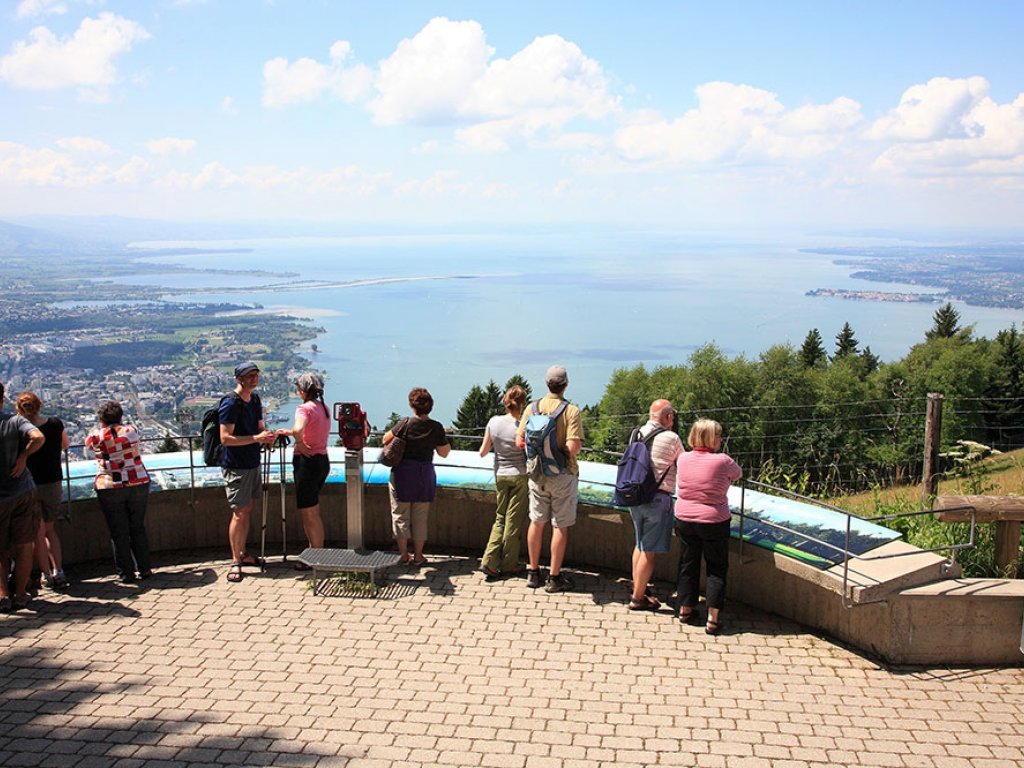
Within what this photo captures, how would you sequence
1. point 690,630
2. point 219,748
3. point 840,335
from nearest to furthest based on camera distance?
Result: point 219,748 → point 690,630 → point 840,335

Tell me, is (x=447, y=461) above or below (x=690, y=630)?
above

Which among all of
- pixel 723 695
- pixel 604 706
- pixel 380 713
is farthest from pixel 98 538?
pixel 723 695

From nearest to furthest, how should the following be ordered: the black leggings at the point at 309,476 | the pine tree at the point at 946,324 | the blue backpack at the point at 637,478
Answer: the blue backpack at the point at 637,478 < the black leggings at the point at 309,476 < the pine tree at the point at 946,324

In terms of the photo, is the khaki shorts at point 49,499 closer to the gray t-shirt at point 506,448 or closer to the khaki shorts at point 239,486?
the khaki shorts at point 239,486

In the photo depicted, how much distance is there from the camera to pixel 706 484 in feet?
19.5

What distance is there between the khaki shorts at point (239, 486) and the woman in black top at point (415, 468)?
1.11 meters

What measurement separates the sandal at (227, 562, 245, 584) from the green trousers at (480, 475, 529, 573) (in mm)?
1920

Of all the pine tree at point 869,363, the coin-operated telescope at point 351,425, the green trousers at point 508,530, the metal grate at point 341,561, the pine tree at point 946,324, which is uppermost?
the coin-operated telescope at point 351,425

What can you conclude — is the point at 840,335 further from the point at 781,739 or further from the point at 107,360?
the point at 781,739

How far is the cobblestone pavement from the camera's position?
4.48m

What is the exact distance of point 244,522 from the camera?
6.96 metres

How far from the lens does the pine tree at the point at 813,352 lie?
8063 cm

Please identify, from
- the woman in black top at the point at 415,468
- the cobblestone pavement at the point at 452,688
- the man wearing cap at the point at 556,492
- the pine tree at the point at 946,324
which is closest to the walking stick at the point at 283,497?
the cobblestone pavement at the point at 452,688

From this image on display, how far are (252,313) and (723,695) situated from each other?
428 ft
